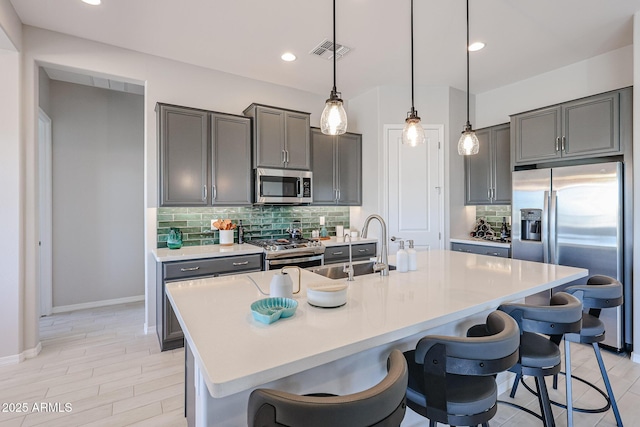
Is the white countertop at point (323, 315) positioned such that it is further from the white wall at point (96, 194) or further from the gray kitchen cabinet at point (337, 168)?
the white wall at point (96, 194)

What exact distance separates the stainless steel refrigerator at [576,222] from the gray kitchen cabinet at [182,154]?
350 cm

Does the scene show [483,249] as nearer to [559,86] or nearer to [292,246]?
[559,86]

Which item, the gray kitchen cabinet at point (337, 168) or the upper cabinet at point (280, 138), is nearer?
the upper cabinet at point (280, 138)

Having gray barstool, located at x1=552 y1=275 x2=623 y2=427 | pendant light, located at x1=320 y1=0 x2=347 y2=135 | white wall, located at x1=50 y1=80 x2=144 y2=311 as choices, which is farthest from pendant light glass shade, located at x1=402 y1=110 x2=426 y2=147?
white wall, located at x1=50 y1=80 x2=144 y2=311

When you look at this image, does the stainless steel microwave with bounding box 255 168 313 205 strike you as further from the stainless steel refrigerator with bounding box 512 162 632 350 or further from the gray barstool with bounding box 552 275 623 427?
the gray barstool with bounding box 552 275 623 427

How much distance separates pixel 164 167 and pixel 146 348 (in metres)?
1.77

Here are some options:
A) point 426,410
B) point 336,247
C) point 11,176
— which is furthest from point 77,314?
point 426,410

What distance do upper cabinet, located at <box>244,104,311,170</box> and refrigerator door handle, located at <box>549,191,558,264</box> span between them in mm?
2668

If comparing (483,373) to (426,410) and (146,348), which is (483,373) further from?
(146,348)

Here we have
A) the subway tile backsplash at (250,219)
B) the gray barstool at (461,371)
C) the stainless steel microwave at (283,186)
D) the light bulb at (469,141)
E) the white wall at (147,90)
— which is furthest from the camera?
the stainless steel microwave at (283,186)

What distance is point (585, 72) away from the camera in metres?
3.54

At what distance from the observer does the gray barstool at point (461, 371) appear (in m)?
1.08

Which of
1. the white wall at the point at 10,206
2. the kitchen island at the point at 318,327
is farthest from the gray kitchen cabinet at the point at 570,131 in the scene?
the white wall at the point at 10,206

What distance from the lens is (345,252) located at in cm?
395
